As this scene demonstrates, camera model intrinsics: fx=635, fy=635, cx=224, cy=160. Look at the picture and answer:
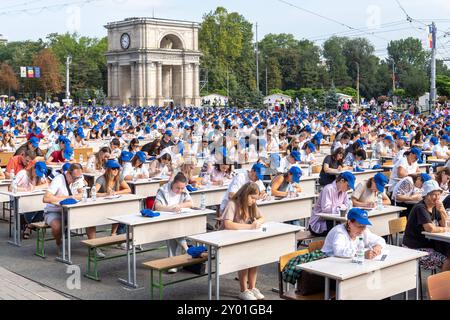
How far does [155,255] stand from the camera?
36.0 ft

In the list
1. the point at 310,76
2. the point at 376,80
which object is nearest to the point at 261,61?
the point at 310,76

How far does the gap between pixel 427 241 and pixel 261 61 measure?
332ft

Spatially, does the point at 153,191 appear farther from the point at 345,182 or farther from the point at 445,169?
the point at 445,169

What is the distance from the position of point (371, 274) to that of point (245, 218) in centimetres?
228

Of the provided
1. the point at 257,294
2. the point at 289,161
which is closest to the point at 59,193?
the point at 257,294

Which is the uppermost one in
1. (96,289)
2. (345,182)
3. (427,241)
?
(345,182)

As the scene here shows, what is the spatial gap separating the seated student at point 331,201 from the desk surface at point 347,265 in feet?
8.53

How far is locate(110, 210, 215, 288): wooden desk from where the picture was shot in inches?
358

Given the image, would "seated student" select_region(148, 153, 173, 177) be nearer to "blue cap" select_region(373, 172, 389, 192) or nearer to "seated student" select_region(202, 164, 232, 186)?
"seated student" select_region(202, 164, 232, 186)

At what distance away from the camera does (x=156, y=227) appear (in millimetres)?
9375

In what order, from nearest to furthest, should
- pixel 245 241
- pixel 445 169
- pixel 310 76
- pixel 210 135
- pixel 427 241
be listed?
pixel 245 241 < pixel 427 241 < pixel 445 169 < pixel 210 135 < pixel 310 76

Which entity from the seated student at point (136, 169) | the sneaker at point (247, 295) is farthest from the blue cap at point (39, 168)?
the sneaker at point (247, 295)

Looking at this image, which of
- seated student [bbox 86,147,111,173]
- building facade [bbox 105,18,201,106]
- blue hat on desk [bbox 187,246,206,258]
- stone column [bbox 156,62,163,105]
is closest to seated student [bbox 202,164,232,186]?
seated student [bbox 86,147,111,173]

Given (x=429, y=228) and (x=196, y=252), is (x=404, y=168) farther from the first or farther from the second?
(x=196, y=252)
